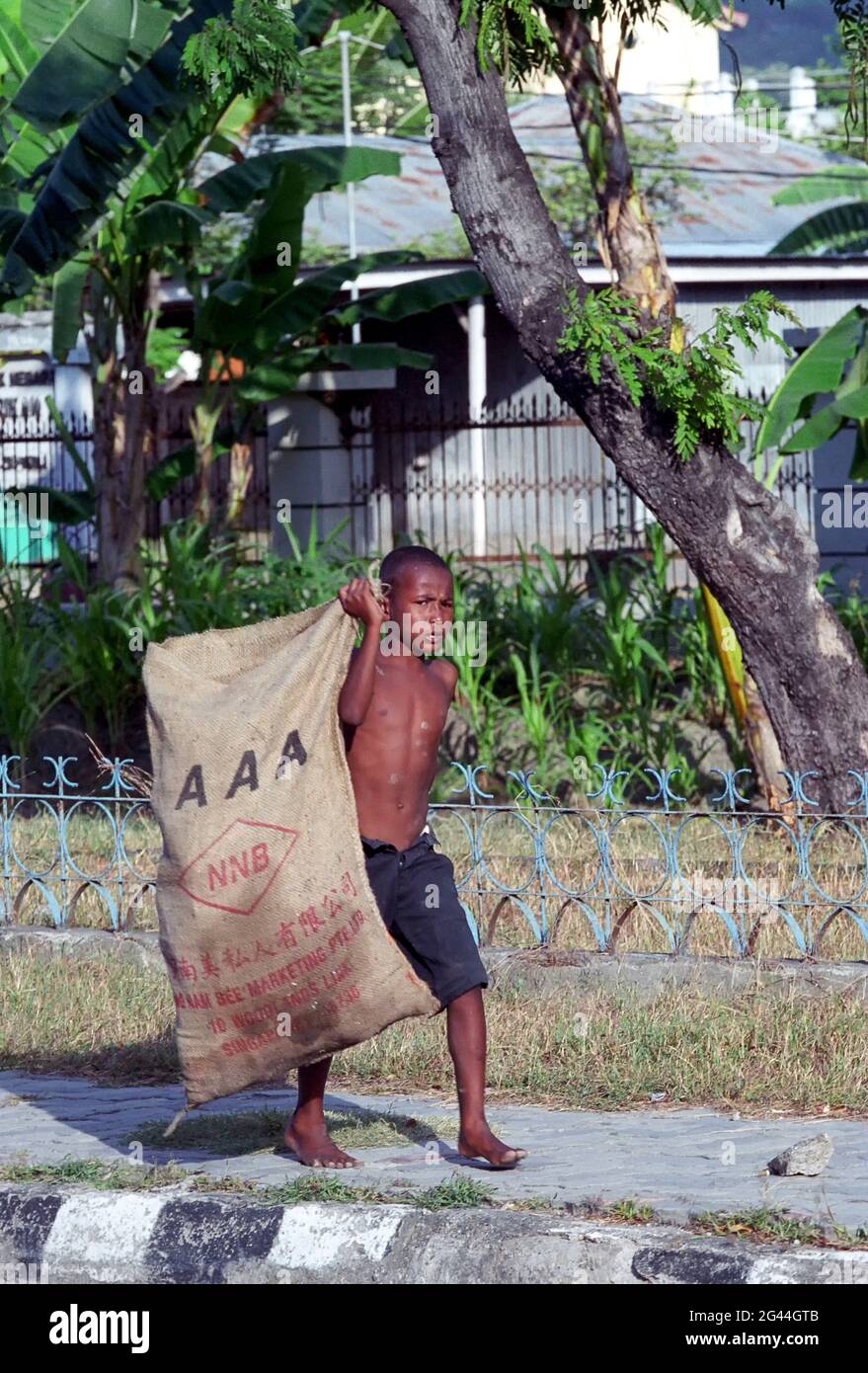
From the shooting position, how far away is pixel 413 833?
4.75m

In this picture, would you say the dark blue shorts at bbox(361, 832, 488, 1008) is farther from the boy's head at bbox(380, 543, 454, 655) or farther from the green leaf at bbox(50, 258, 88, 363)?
the green leaf at bbox(50, 258, 88, 363)

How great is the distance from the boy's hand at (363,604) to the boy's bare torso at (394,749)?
0.16m

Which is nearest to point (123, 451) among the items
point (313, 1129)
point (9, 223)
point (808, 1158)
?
point (9, 223)

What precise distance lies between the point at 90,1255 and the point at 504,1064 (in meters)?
1.65

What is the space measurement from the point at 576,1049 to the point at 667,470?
3.10 m

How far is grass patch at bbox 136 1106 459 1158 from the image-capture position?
199 inches

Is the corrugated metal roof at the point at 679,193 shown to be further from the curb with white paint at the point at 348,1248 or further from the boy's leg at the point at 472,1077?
the curb with white paint at the point at 348,1248

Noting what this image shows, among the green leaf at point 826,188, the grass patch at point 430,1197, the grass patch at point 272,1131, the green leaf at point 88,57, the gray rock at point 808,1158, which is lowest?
the grass patch at point 272,1131

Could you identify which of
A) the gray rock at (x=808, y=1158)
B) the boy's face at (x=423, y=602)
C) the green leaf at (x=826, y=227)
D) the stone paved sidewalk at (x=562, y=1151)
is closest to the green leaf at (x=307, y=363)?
the green leaf at (x=826, y=227)

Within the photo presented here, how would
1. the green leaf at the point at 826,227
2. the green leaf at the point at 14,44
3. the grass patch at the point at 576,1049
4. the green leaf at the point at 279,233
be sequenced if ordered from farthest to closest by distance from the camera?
the green leaf at the point at 826,227
the green leaf at the point at 279,233
the green leaf at the point at 14,44
the grass patch at the point at 576,1049

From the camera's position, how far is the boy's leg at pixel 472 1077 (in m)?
4.64

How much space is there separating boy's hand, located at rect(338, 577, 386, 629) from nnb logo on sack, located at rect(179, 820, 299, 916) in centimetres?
54

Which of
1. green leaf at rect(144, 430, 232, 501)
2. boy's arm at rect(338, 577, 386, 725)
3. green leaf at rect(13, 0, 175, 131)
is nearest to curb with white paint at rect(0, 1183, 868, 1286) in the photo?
boy's arm at rect(338, 577, 386, 725)
